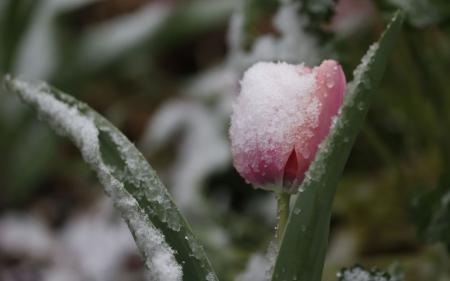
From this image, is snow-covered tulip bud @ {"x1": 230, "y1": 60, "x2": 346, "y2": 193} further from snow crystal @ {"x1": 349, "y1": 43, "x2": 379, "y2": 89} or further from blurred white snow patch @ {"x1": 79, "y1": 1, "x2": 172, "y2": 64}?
blurred white snow patch @ {"x1": 79, "y1": 1, "x2": 172, "y2": 64}

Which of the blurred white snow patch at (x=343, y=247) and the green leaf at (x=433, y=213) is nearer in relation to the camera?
the green leaf at (x=433, y=213)

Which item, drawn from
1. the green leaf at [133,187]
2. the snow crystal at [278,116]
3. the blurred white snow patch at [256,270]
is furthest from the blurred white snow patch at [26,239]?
the snow crystal at [278,116]

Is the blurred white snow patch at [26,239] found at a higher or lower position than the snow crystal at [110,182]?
higher

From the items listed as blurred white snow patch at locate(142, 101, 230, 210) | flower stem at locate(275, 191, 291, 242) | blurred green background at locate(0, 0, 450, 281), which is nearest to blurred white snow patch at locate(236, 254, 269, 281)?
blurred green background at locate(0, 0, 450, 281)

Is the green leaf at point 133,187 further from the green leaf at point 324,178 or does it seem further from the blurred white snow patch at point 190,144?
the blurred white snow patch at point 190,144

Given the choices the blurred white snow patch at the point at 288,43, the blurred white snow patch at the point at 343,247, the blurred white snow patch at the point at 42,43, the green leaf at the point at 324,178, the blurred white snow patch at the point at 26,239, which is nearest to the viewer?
the green leaf at the point at 324,178

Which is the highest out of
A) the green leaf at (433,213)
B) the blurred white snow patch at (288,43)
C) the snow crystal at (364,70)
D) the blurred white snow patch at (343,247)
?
the blurred white snow patch at (343,247)

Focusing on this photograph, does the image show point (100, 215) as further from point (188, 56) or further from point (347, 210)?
point (188, 56)
